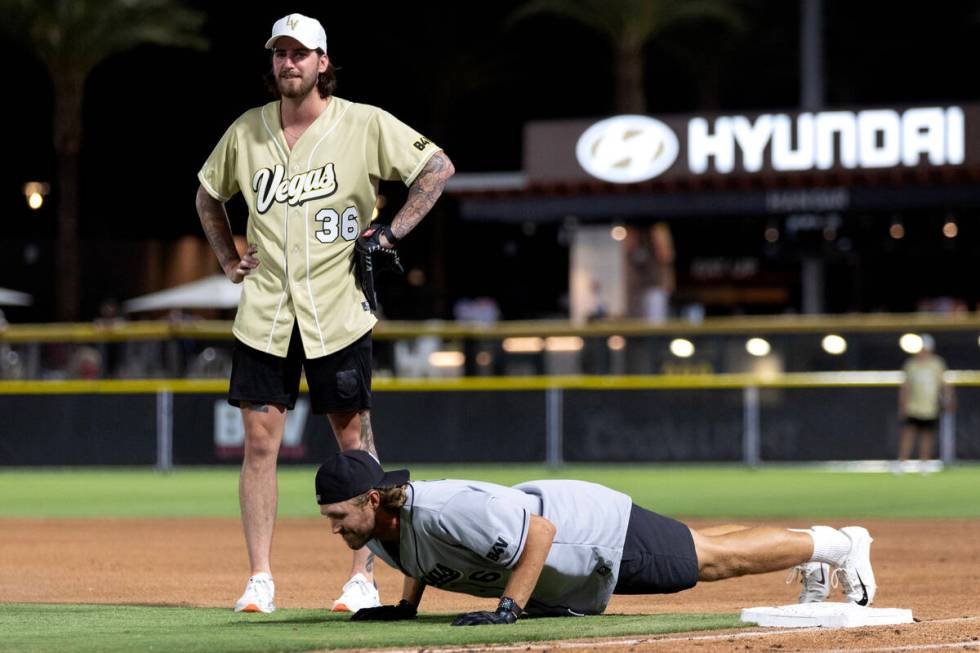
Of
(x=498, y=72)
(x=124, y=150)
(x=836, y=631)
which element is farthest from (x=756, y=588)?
(x=124, y=150)

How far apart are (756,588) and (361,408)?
297cm

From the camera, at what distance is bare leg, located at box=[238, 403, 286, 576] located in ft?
24.8

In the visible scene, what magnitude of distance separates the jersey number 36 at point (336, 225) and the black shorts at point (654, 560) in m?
1.70

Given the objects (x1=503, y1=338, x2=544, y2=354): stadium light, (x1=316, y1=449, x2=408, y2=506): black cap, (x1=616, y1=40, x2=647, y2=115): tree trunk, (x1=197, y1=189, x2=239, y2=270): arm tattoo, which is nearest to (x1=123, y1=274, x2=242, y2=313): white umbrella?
(x1=616, y1=40, x2=647, y2=115): tree trunk

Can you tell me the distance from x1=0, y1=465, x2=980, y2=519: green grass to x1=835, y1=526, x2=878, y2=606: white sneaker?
7154mm

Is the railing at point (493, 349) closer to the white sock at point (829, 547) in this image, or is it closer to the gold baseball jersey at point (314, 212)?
the white sock at point (829, 547)

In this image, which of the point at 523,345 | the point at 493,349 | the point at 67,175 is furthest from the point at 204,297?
the point at 523,345

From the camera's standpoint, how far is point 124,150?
51531mm

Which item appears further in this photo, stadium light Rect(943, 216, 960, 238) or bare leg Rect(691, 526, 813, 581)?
stadium light Rect(943, 216, 960, 238)

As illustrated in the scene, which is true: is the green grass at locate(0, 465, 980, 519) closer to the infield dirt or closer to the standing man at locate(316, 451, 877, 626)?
the infield dirt

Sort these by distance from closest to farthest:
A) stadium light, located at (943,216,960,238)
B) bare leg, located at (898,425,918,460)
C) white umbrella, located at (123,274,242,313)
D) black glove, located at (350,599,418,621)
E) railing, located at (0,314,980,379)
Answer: black glove, located at (350,599,418,621), bare leg, located at (898,425,918,460), railing, located at (0,314,980,379), stadium light, located at (943,216,960,238), white umbrella, located at (123,274,242,313)

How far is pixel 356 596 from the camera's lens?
7629mm

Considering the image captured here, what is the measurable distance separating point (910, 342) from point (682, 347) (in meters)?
2.88

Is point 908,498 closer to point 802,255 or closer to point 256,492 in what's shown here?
point 256,492
